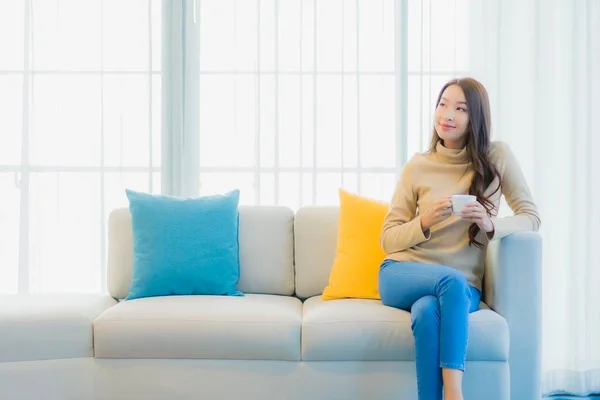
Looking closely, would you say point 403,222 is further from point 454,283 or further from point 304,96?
point 304,96

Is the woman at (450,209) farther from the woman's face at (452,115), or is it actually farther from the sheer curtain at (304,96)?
the sheer curtain at (304,96)

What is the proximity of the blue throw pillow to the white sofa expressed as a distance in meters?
0.28

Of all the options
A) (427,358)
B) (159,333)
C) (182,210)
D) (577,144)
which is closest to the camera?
(427,358)

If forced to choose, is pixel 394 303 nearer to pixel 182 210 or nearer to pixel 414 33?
pixel 182 210

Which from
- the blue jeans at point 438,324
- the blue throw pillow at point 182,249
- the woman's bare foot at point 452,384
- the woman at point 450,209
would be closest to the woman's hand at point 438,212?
the woman at point 450,209

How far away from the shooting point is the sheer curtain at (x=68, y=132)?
12.0 ft

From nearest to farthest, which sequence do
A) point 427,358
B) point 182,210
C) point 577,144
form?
point 427,358, point 182,210, point 577,144

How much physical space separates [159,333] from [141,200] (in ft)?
2.33

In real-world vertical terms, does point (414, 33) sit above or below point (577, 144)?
above

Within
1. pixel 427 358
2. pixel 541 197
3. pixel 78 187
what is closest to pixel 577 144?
pixel 541 197

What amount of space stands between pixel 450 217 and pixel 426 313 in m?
0.52

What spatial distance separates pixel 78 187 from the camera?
3.68 m

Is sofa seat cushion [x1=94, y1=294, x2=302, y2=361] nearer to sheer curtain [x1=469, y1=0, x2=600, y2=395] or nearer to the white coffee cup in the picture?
the white coffee cup

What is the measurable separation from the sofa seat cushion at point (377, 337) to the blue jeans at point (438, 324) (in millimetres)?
85
